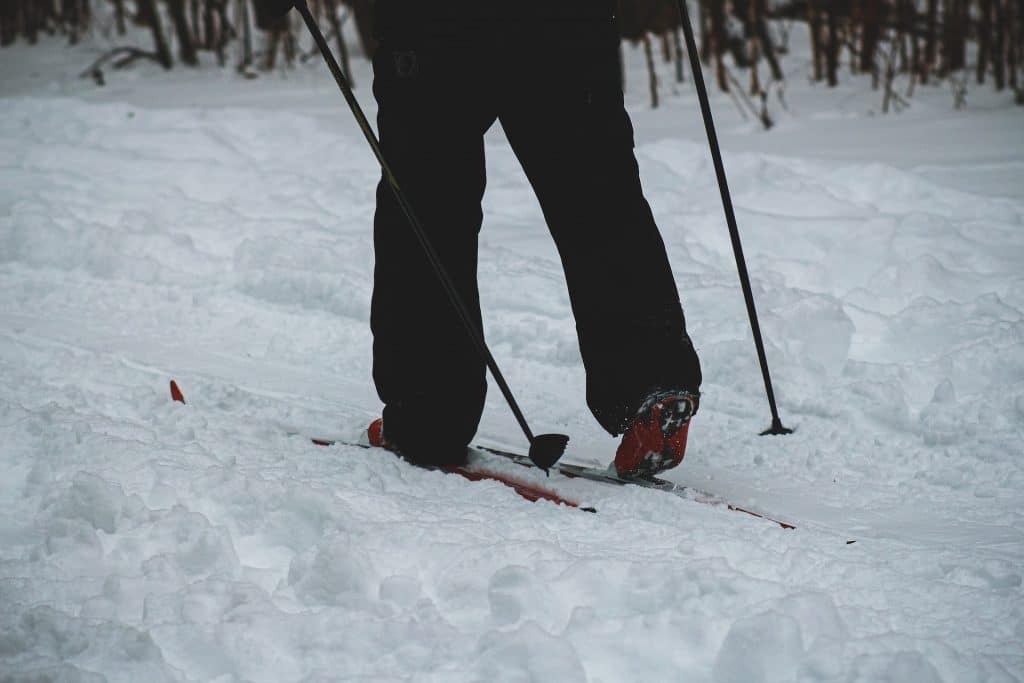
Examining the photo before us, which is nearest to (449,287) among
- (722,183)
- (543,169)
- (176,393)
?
(543,169)

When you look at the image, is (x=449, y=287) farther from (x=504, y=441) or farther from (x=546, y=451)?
(x=504, y=441)

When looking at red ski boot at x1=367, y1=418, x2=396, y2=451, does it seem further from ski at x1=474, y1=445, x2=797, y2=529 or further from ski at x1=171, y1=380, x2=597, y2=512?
ski at x1=474, y1=445, x2=797, y2=529

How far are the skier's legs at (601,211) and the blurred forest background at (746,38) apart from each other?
419 centimetres

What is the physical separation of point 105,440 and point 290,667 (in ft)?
2.88

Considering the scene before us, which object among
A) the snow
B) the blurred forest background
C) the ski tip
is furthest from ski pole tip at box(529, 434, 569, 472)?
the blurred forest background

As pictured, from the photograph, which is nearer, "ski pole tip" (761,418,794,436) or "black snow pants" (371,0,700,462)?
"black snow pants" (371,0,700,462)

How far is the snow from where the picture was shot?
141 cm

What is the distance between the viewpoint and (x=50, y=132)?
5809mm

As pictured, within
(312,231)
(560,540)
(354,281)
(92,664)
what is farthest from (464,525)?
(312,231)

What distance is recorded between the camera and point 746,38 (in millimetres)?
10086

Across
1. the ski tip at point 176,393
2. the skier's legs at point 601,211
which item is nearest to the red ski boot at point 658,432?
the skier's legs at point 601,211

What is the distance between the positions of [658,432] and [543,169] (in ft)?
1.90

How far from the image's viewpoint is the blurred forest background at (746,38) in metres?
6.64

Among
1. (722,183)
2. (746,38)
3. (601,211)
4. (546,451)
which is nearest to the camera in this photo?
(601,211)
